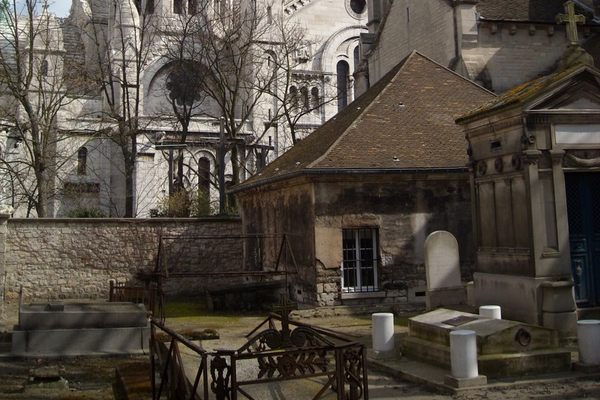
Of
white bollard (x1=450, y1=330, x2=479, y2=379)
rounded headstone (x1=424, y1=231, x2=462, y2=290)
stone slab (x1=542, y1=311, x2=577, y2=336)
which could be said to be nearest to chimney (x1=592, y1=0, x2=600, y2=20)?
rounded headstone (x1=424, y1=231, x2=462, y2=290)

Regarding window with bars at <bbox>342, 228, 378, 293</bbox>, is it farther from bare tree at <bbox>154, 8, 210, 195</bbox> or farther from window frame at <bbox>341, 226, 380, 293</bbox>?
bare tree at <bbox>154, 8, 210, 195</bbox>

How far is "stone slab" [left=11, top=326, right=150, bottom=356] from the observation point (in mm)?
10703

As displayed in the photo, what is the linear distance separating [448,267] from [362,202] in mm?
2815

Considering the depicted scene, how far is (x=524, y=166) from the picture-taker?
9.77 metres

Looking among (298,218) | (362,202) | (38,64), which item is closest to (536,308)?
(362,202)

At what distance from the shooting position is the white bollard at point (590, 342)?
298 inches

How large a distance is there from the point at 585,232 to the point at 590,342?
3.12 meters

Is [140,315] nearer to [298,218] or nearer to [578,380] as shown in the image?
[298,218]

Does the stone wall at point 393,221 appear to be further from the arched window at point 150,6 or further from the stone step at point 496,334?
the arched window at point 150,6

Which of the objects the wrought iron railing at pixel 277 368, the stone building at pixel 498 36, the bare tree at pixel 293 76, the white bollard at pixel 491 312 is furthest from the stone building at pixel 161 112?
the wrought iron railing at pixel 277 368

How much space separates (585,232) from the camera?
10.2 metres

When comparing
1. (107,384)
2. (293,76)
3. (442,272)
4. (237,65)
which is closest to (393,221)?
(442,272)

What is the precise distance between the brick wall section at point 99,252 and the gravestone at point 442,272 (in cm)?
862

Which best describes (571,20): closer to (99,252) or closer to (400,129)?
(400,129)
